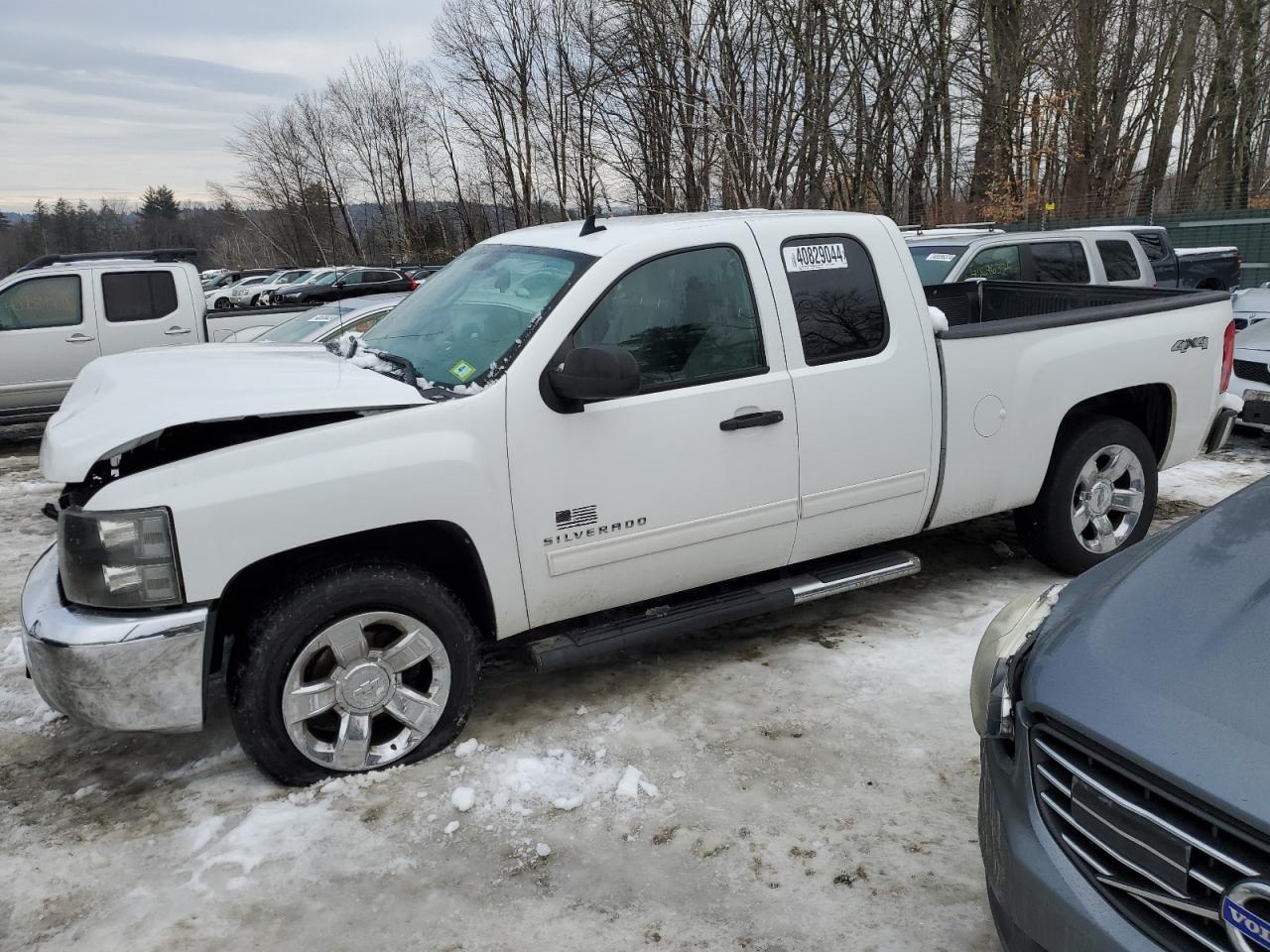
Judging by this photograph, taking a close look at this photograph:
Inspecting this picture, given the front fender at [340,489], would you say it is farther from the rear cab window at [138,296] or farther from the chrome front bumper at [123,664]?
the rear cab window at [138,296]

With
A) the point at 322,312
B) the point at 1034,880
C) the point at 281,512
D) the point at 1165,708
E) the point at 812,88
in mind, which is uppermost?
the point at 812,88

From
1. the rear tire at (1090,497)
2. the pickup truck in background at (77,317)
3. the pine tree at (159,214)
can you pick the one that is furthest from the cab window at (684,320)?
the pine tree at (159,214)

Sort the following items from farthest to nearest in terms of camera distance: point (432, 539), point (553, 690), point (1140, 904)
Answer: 1. point (553, 690)
2. point (432, 539)
3. point (1140, 904)

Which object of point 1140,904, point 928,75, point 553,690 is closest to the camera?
point 1140,904

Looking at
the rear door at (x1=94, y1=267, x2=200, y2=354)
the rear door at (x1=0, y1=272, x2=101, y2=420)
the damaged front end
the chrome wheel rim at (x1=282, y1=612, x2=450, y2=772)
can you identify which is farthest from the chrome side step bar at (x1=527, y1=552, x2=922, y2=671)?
the rear door at (x1=0, y1=272, x2=101, y2=420)

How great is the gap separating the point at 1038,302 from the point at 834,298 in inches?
102

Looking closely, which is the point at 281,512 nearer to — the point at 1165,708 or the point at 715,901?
the point at 715,901

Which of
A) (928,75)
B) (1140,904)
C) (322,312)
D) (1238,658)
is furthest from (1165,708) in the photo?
(928,75)

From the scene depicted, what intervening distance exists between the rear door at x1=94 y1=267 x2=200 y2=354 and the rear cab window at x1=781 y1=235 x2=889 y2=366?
874 cm

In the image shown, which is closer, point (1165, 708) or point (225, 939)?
point (1165, 708)

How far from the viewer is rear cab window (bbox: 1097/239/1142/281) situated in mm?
10234

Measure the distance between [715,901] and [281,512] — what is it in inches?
70.3

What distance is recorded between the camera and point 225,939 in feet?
8.71

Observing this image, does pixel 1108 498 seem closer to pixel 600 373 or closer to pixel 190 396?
pixel 600 373
